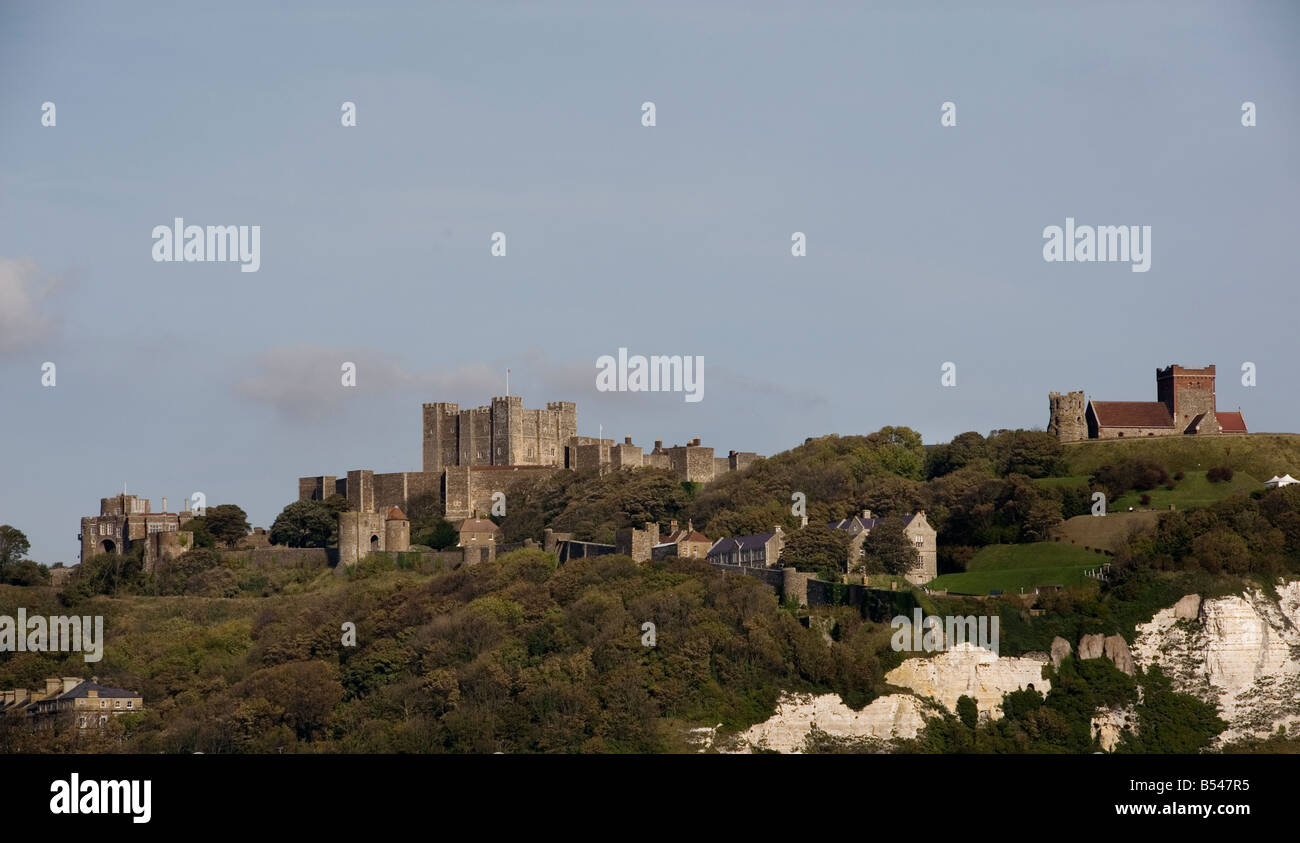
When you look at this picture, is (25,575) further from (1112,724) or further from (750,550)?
(1112,724)

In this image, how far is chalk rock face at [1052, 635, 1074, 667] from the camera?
66.9 m

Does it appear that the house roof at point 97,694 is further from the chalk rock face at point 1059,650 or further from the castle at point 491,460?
the chalk rock face at point 1059,650

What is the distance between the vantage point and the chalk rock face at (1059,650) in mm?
66938

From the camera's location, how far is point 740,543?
75.6 m

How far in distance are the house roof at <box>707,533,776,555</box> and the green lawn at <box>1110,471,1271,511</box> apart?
11.2 m

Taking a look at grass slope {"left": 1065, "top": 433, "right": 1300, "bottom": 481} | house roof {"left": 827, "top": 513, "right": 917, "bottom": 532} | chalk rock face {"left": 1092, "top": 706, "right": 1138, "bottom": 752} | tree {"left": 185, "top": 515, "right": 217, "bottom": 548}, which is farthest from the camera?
tree {"left": 185, "top": 515, "right": 217, "bottom": 548}

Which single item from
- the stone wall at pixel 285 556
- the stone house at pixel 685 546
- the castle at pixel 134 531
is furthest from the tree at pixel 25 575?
the stone house at pixel 685 546

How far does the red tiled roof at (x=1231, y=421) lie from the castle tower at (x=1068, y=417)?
4.72 meters

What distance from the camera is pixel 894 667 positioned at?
66.2 meters

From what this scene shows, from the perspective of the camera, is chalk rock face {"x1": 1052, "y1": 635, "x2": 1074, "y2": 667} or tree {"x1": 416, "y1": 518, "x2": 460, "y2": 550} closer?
chalk rock face {"x1": 1052, "y1": 635, "x2": 1074, "y2": 667}

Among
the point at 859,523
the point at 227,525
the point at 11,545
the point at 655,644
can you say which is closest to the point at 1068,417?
the point at 859,523

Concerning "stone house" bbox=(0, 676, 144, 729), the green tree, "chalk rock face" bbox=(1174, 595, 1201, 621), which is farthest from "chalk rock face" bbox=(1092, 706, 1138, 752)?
"stone house" bbox=(0, 676, 144, 729)

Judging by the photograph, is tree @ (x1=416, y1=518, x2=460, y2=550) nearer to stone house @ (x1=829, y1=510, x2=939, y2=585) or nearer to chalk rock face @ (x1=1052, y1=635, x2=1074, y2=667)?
stone house @ (x1=829, y1=510, x2=939, y2=585)
